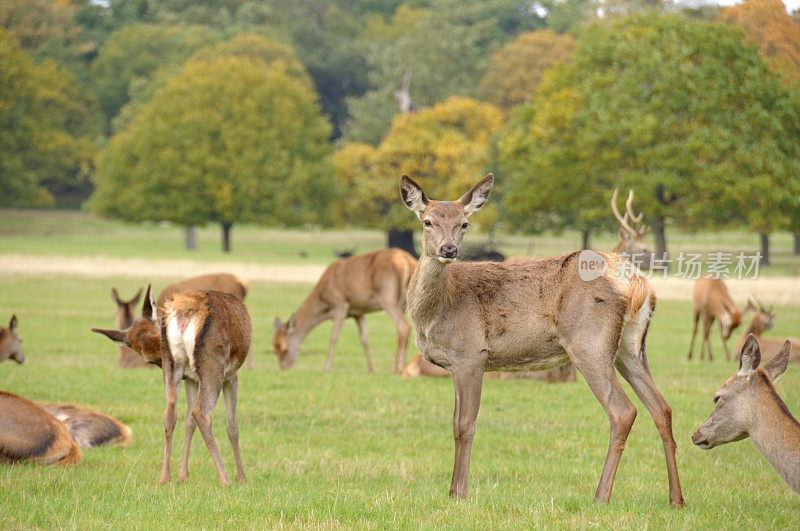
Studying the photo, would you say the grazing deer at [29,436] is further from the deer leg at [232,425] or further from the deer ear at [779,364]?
the deer ear at [779,364]

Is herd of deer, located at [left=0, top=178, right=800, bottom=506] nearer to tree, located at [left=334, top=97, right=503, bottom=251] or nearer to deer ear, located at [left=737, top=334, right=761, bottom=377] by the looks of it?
deer ear, located at [left=737, top=334, right=761, bottom=377]

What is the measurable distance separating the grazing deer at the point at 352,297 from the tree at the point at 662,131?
20.4 meters

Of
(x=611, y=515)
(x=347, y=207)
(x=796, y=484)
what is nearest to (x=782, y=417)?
(x=796, y=484)

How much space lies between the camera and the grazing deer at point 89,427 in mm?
7891

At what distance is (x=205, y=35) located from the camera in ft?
212

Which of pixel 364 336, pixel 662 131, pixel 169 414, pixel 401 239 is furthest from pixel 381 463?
pixel 401 239

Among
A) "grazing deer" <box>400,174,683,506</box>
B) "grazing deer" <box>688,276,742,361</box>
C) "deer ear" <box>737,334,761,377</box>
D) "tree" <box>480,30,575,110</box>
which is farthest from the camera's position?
"tree" <box>480,30,575,110</box>

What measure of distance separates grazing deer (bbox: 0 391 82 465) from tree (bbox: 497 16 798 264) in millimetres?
27469

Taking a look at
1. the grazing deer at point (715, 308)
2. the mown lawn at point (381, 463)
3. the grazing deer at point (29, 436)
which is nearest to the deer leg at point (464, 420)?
the mown lawn at point (381, 463)

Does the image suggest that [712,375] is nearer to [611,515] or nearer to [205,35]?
[611,515]

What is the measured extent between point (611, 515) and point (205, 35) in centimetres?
6299

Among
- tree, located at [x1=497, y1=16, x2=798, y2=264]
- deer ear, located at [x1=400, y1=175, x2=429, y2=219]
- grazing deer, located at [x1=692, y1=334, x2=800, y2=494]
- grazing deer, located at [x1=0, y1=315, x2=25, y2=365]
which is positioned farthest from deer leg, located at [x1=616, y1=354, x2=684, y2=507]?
tree, located at [x1=497, y1=16, x2=798, y2=264]

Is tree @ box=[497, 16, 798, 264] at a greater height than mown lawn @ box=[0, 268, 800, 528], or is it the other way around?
tree @ box=[497, 16, 798, 264]

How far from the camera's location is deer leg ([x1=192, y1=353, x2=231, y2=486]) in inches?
251
